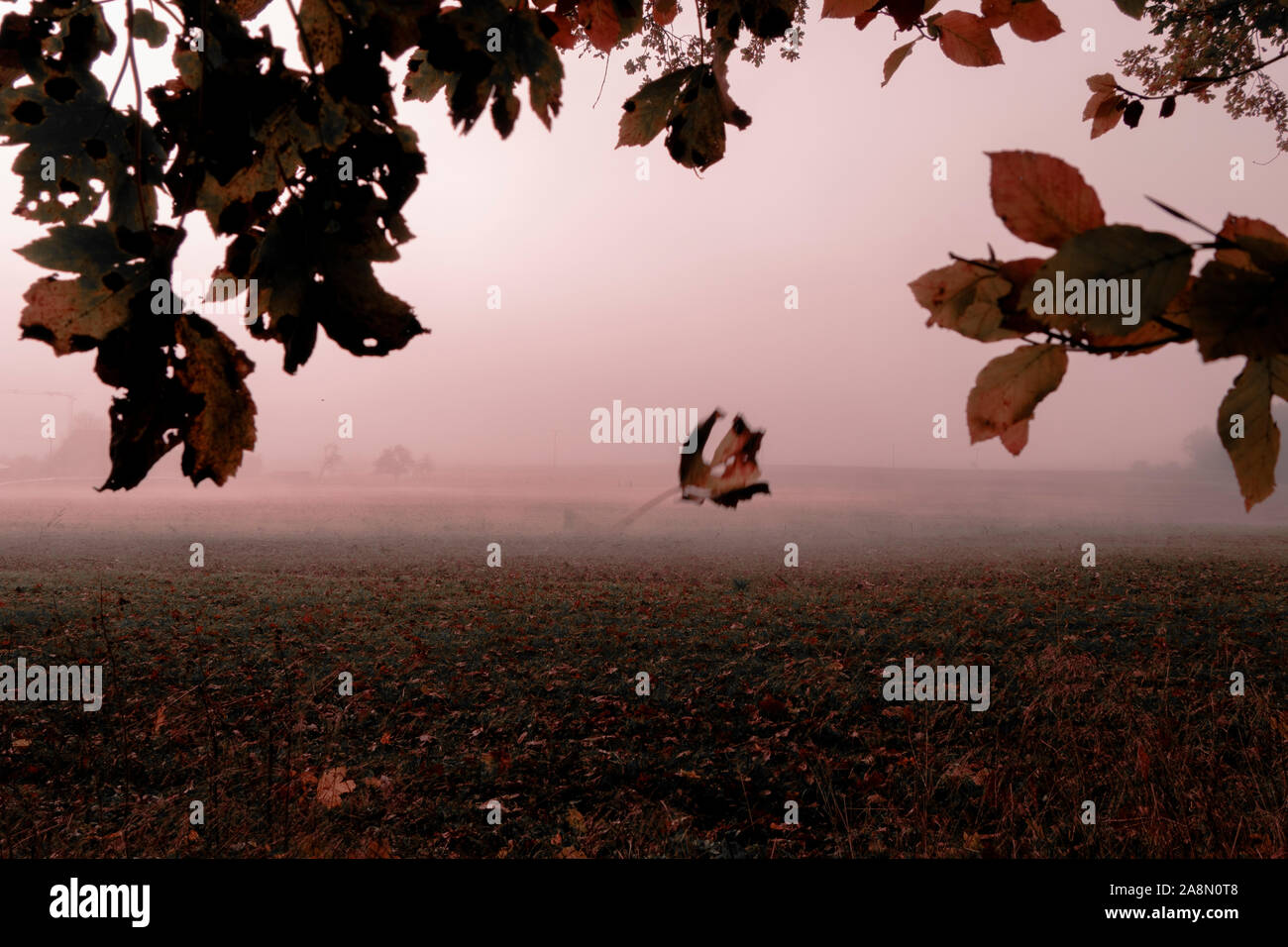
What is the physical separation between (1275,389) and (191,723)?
22.7 feet

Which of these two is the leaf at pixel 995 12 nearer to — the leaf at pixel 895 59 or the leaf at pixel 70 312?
the leaf at pixel 895 59

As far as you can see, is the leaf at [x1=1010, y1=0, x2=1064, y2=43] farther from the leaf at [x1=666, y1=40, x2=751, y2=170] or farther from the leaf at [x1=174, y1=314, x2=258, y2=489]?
the leaf at [x1=174, y1=314, x2=258, y2=489]

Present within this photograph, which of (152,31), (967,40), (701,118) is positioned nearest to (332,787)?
(152,31)

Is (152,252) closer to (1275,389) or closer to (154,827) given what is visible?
(1275,389)

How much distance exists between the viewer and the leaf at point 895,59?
50.5 inches

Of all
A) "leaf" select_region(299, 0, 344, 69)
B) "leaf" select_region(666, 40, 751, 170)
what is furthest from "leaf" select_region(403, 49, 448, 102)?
"leaf" select_region(666, 40, 751, 170)

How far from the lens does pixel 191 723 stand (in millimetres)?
5773

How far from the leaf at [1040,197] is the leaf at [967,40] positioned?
813 millimetres

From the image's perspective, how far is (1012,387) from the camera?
0.66 m

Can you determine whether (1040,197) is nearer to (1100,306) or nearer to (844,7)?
(1100,306)

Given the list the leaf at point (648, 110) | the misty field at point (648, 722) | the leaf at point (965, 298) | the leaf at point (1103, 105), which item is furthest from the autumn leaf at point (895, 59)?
the misty field at point (648, 722)

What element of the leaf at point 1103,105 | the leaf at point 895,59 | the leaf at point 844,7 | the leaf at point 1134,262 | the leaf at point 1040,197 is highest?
the leaf at point 844,7

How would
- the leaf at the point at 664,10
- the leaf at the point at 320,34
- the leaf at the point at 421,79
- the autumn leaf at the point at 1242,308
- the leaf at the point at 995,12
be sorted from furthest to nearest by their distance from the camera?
the leaf at the point at 664,10 < the leaf at the point at 421,79 < the leaf at the point at 995,12 < the leaf at the point at 320,34 < the autumn leaf at the point at 1242,308
